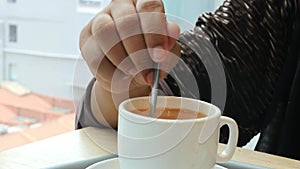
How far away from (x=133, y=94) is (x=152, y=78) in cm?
8

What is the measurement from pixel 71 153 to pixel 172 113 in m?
0.18

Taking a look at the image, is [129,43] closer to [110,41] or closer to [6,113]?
[110,41]

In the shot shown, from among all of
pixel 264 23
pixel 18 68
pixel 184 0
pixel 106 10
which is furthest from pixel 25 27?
pixel 106 10

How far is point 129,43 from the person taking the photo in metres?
0.50

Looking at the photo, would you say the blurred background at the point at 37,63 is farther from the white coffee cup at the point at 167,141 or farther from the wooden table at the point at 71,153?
the white coffee cup at the point at 167,141

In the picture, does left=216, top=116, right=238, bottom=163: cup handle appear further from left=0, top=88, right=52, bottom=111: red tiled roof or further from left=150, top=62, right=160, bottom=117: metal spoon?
left=0, top=88, right=52, bottom=111: red tiled roof

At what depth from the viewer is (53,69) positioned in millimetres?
2014

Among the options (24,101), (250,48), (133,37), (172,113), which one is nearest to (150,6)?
(133,37)

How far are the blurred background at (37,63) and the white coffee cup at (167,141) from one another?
54.3 inches

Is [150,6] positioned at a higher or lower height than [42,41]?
higher

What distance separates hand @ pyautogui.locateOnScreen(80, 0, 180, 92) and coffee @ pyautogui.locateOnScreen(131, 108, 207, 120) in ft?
0.20

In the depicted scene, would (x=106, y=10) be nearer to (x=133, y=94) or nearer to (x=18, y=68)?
(x=133, y=94)

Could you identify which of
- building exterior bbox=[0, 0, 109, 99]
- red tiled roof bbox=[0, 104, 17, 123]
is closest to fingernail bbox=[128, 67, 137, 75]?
building exterior bbox=[0, 0, 109, 99]

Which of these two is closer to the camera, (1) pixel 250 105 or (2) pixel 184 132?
(2) pixel 184 132
